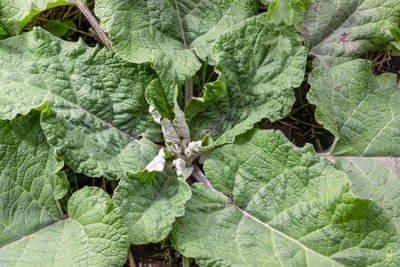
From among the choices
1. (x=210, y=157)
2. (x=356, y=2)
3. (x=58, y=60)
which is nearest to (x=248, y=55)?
(x=210, y=157)

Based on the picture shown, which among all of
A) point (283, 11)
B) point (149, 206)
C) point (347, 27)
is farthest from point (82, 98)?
point (347, 27)

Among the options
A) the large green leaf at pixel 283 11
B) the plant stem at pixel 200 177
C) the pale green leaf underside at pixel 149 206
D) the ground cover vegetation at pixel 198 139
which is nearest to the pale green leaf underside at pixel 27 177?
the ground cover vegetation at pixel 198 139

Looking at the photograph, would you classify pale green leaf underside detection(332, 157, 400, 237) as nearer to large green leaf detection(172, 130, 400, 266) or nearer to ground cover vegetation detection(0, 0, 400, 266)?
ground cover vegetation detection(0, 0, 400, 266)

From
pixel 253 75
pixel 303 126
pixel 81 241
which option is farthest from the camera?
pixel 303 126

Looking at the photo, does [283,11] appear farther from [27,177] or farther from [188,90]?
[27,177]

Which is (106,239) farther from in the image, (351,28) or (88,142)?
(351,28)

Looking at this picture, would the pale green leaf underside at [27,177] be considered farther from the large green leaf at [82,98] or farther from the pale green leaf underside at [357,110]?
the pale green leaf underside at [357,110]

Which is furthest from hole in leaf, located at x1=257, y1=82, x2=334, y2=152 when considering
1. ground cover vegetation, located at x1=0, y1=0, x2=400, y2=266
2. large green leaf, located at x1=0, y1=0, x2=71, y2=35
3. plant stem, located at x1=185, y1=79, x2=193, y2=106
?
large green leaf, located at x1=0, y1=0, x2=71, y2=35
